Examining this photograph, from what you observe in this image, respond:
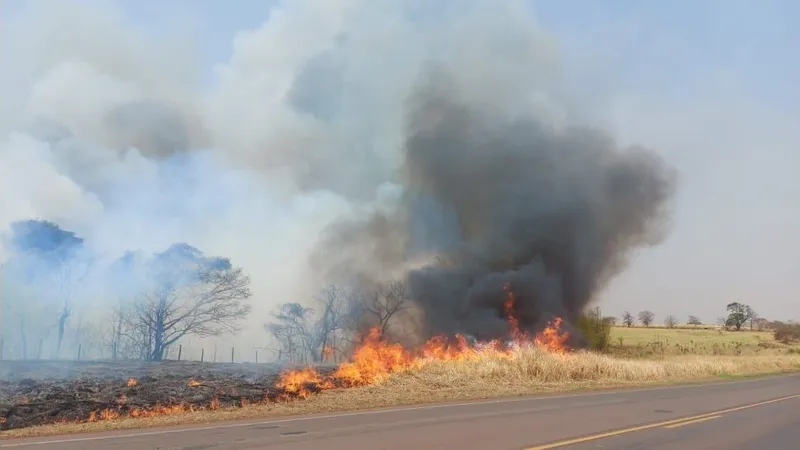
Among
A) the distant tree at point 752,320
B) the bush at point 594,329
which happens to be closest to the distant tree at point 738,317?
the distant tree at point 752,320

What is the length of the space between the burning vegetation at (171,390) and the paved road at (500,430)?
4.26m

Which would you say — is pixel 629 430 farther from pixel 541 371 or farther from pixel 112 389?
pixel 112 389

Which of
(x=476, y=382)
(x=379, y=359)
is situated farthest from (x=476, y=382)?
(x=379, y=359)

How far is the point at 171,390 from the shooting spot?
1925 cm

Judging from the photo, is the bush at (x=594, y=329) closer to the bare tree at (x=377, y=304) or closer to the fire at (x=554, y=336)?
the fire at (x=554, y=336)

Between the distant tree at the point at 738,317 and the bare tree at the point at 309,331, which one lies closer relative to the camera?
the bare tree at the point at 309,331

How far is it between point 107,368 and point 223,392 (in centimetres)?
746

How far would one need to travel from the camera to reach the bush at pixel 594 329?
45812mm

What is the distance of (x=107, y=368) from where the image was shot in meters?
24.1

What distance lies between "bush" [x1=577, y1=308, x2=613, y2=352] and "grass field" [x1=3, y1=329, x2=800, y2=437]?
11.7m

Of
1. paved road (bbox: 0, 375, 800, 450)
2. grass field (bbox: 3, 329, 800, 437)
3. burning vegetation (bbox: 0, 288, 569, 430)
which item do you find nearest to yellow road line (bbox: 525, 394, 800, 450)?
paved road (bbox: 0, 375, 800, 450)

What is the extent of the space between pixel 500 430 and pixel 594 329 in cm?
4015

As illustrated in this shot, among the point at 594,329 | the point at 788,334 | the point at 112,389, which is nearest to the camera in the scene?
the point at 112,389

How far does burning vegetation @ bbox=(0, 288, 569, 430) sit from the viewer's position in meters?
15.7
